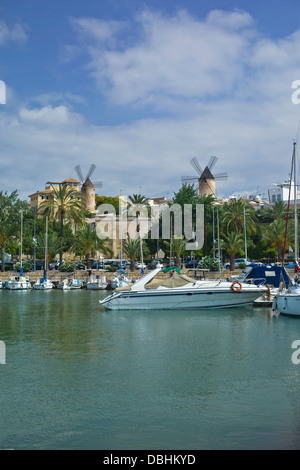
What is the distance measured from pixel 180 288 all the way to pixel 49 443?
21.6 meters

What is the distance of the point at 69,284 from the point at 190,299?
96.8 ft

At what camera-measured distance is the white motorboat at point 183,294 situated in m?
31.2

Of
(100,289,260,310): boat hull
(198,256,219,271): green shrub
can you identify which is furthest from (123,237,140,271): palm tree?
(100,289,260,310): boat hull

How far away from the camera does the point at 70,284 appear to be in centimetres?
5803

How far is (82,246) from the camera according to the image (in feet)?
214

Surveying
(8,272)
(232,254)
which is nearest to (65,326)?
(232,254)

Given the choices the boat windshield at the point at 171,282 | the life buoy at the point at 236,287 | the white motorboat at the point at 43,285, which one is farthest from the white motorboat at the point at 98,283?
the life buoy at the point at 236,287

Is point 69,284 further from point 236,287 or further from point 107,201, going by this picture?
point 107,201

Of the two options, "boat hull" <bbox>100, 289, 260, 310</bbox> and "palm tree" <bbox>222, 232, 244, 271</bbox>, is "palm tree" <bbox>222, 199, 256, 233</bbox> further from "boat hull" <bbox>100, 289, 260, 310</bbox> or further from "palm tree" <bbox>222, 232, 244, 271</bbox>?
"boat hull" <bbox>100, 289, 260, 310</bbox>

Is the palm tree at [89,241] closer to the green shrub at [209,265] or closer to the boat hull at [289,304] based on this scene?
the green shrub at [209,265]

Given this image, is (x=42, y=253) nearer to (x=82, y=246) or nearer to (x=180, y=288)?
(x=82, y=246)

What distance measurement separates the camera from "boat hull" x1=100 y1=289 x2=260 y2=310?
102ft

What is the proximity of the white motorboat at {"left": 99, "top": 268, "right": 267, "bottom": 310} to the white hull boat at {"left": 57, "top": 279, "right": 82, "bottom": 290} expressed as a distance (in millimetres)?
26274

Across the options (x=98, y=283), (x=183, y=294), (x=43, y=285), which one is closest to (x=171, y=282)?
(x=183, y=294)
